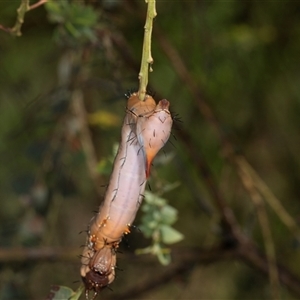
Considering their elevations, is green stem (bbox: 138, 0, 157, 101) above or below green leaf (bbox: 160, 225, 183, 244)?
below

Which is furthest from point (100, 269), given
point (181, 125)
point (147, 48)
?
point (181, 125)

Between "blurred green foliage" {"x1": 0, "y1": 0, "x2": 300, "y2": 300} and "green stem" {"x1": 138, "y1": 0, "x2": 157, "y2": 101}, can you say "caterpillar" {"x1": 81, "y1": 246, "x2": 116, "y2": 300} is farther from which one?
"blurred green foliage" {"x1": 0, "y1": 0, "x2": 300, "y2": 300}

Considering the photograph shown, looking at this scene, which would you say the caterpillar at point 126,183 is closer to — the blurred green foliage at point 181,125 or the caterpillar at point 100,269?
the caterpillar at point 100,269

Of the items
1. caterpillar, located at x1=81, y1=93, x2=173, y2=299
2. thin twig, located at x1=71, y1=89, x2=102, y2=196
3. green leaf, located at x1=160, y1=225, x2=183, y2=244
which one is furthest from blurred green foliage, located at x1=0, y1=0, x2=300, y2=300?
caterpillar, located at x1=81, y1=93, x2=173, y2=299

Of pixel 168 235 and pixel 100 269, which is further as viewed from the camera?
pixel 168 235

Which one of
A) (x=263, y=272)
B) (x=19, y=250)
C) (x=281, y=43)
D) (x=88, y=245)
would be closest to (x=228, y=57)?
(x=281, y=43)

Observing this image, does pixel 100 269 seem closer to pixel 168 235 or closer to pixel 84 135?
pixel 168 235
